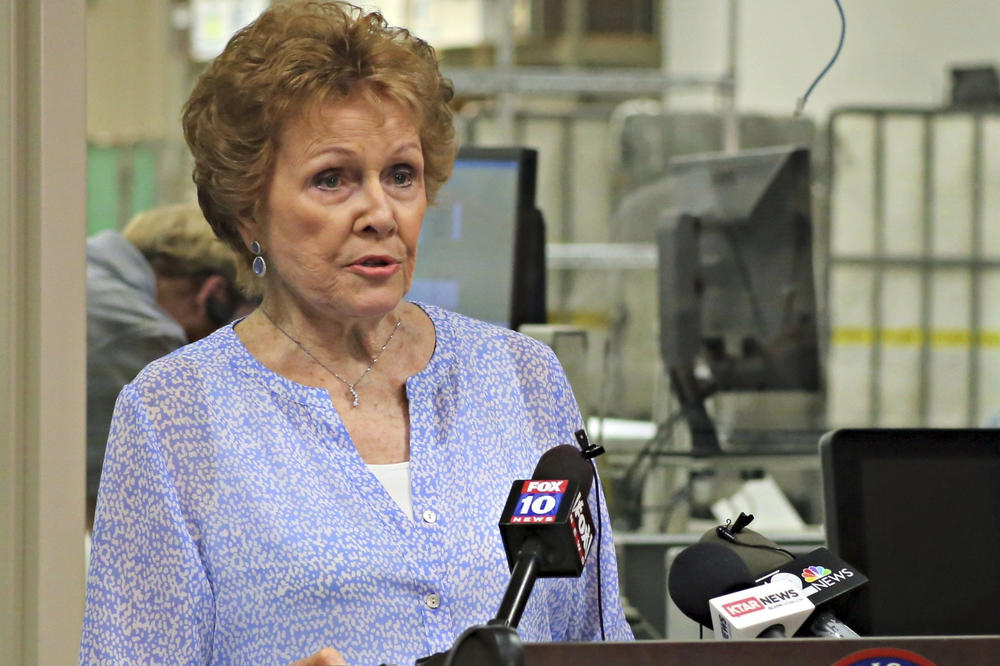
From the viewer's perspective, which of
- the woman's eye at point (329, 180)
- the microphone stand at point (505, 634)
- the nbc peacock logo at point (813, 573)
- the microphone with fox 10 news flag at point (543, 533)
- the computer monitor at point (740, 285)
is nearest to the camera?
the microphone stand at point (505, 634)

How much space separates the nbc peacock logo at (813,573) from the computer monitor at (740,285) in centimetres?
180

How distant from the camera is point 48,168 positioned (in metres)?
1.37

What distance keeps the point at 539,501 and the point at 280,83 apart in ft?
2.04

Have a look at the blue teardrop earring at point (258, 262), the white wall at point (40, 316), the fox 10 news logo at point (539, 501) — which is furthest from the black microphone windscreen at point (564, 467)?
the white wall at point (40, 316)

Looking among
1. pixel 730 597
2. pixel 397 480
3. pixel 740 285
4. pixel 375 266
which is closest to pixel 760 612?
pixel 730 597

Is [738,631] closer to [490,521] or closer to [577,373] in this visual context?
[490,521]

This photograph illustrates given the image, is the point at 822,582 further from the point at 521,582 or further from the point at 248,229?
the point at 248,229

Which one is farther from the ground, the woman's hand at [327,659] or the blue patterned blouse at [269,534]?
the blue patterned blouse at [269,534]

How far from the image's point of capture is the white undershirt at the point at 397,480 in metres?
1.31

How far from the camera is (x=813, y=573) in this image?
1109 mm

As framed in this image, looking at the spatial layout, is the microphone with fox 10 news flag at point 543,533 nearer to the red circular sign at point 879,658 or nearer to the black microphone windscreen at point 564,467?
the black microphone windscreen at point 564,467

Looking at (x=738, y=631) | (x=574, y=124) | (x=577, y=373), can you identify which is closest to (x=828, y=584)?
(x=738, y=631)

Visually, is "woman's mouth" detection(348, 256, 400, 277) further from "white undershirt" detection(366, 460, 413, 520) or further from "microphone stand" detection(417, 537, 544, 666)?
"microphone stand" detection(417, 537, 544, 666)

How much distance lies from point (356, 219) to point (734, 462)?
5.79ft
